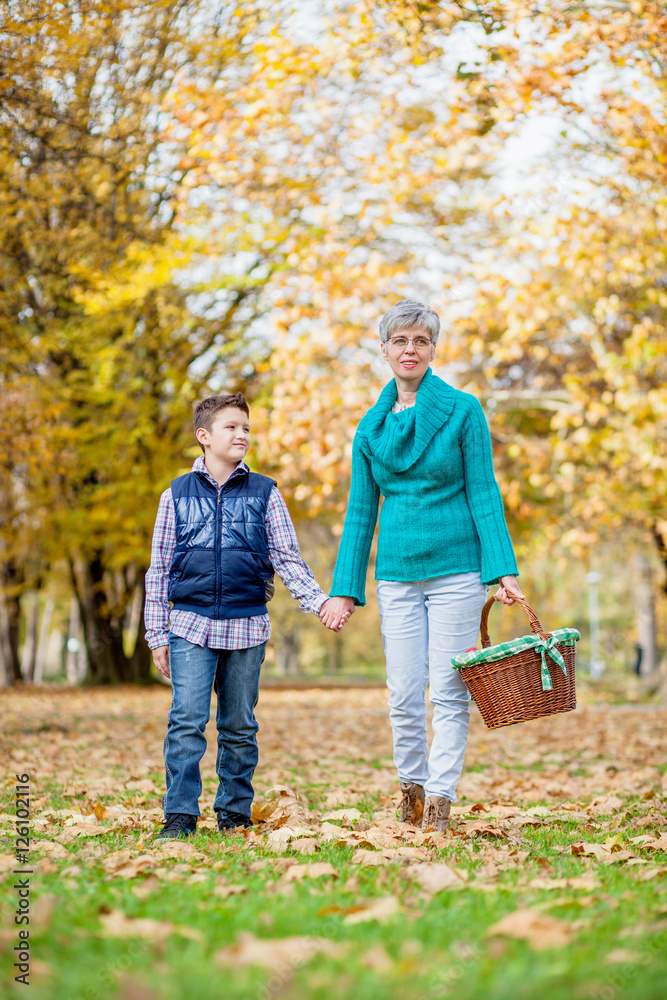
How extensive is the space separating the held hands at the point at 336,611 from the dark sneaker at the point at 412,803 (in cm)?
81

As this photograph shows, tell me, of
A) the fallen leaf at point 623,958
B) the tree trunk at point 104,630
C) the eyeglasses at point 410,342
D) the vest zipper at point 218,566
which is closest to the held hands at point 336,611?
the vest zipper at point 218,566

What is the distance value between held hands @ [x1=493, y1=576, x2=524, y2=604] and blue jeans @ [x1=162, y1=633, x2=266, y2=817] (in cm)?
110

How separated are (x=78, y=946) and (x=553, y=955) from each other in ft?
3.60

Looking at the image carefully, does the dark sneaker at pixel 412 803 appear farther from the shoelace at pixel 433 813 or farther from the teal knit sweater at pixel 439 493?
the teal knit sweater at pixel 439 493

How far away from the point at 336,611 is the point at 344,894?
1616 millimetres

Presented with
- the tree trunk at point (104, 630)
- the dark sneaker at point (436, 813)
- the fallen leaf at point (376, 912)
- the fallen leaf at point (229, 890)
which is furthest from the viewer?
the tree trunk at point (104, 630)

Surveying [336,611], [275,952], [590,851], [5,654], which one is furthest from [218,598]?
[5,654]

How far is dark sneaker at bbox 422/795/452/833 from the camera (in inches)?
162

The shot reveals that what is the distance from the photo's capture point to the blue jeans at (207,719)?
4273mm

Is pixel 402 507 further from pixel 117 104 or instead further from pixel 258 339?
pixel 258 339

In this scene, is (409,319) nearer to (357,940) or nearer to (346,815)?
(346,815)

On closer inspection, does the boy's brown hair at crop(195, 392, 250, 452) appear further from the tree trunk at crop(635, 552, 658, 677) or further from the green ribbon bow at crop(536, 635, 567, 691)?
the tree trunk at crop(635, 552, 658, 677)

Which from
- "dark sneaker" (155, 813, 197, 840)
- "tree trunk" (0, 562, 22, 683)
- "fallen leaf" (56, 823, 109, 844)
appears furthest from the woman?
"tree trunk" (0, 562, 22, 683)

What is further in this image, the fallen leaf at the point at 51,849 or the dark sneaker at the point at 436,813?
the dark sneaker at the point at 436,813
